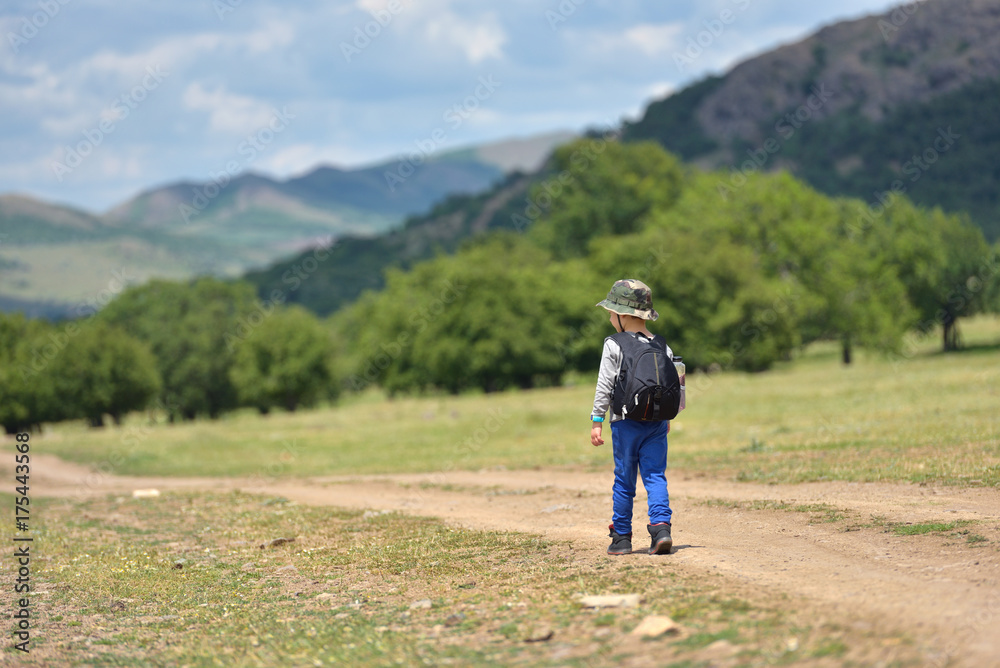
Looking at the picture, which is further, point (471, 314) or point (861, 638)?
point (471, 314)

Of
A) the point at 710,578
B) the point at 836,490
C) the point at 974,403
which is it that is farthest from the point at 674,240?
the point at 710,578

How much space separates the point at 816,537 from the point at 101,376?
76.7 metres

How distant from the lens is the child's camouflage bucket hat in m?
10.3

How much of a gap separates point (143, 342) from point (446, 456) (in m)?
69.6

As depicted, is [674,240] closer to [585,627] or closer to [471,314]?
[471,314]

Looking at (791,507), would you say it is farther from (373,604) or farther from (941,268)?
(941,268)

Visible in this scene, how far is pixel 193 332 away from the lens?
305 feet

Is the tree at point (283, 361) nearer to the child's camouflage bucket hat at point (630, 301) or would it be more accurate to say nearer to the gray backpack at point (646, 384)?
the child's camouflage bucket hat at point (630, 301)

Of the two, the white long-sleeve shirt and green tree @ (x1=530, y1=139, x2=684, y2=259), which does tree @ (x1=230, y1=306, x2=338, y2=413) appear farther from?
the white long-sleeve shirt

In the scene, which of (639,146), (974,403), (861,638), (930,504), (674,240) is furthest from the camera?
(639,146)

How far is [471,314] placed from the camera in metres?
77.6

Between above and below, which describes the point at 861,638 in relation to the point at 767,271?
below

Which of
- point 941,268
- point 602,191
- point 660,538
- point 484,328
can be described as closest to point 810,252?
point 941,268

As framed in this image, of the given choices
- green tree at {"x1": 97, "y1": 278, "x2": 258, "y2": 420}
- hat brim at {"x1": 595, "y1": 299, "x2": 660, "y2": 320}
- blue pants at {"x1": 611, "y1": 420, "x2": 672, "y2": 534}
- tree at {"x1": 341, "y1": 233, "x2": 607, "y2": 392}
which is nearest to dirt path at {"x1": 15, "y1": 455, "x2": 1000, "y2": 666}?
blue pants at {"x1": 611, "y1": 420, "x2": 672, "y2": 534}
